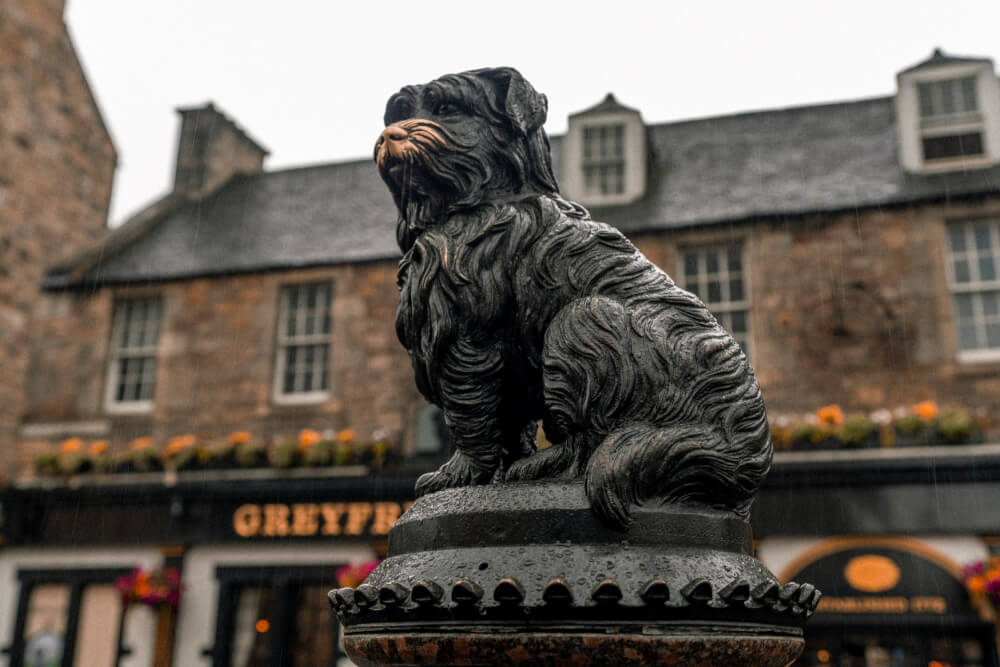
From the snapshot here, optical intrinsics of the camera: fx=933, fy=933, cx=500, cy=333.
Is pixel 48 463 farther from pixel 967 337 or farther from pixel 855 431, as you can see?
pixel 967 337

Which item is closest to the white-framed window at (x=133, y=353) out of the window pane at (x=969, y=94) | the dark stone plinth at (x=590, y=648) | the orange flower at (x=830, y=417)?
the orange flower at (x=830, y=417)

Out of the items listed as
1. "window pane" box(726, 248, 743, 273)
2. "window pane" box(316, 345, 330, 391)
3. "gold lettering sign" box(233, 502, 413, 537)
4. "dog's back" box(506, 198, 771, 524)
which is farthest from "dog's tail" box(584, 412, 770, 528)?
"window pane" box(316, 345, 330, 391)

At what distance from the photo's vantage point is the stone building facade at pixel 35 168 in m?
14.6

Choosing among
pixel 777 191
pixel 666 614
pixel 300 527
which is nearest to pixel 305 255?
pixel 300 527

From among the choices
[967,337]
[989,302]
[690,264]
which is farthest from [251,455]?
[989,302]

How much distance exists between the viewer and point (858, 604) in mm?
10227

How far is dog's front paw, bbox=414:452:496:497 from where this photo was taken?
8.35ft

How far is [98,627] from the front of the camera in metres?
12.8

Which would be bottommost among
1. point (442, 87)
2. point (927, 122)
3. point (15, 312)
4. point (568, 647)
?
point (568, 647)

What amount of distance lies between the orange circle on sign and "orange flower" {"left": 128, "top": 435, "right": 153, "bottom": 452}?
9.41 m

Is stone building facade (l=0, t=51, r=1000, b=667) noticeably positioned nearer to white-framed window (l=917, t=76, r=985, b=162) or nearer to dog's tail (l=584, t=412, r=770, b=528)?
white-framed window (l=917, t=76, r=985, b=162)

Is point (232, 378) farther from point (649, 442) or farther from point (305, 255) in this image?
point (649, 442)

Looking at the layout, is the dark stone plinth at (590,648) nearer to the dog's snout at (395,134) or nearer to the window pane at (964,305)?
the dog's snout at (395,134)

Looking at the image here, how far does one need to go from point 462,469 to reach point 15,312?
1430 cm
